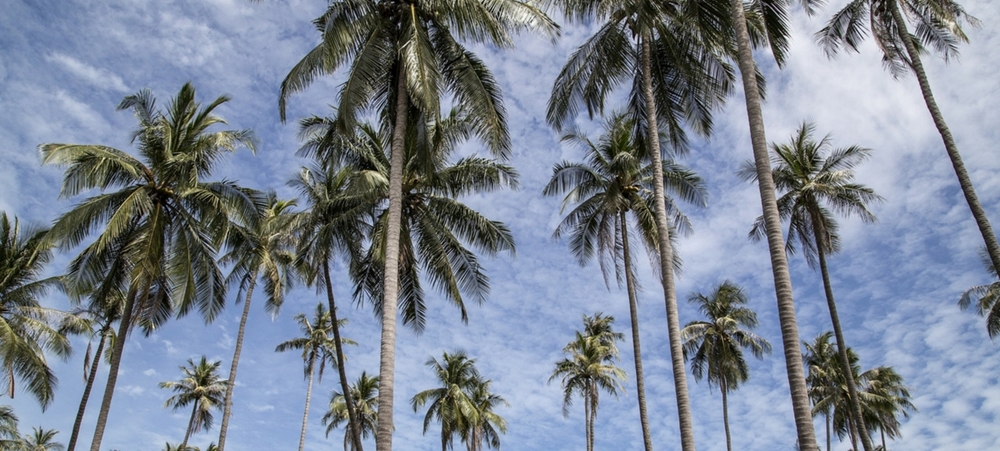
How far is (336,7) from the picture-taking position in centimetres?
1399

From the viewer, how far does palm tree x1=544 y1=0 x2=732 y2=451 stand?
14641mm

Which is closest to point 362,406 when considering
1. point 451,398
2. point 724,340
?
point 451,398

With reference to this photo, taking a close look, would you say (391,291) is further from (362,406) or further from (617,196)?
(362,406)

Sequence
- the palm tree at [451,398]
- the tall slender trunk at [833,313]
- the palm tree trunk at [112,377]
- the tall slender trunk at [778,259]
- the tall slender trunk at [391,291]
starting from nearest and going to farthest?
the tall slender trunk at [778,259], the tall slender trunk at [391,291], the palm tree trunk at [112,377], the tall slender trunk at [833,313], the palm tree at [451,398]

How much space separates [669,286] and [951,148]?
850 centimetres

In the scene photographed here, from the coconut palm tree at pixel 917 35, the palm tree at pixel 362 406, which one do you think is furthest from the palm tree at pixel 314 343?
the coconut palm tree at pixel 917 35

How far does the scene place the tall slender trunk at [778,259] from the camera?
28.7 ft

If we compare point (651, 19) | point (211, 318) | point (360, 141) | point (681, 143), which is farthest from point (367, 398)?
point (651, 19)

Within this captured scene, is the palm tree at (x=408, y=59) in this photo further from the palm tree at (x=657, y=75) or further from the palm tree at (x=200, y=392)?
the palm tree at (x=200, y=392)

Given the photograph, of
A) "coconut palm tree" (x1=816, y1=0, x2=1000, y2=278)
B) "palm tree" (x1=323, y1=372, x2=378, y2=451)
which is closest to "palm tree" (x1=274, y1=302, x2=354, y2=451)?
"palm tree" (x1=323, y1=372, x2=378, y2=451)

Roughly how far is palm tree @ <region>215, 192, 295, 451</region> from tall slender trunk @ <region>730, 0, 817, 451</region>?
46.6 ft

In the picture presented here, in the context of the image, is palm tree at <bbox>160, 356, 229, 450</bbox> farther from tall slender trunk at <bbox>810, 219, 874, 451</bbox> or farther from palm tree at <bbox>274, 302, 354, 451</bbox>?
tall slender trunk at <bbox>810, 219, 874, 451</bbox>

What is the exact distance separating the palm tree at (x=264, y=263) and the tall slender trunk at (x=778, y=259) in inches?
560

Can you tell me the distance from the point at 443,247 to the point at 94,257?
913 centimetres
